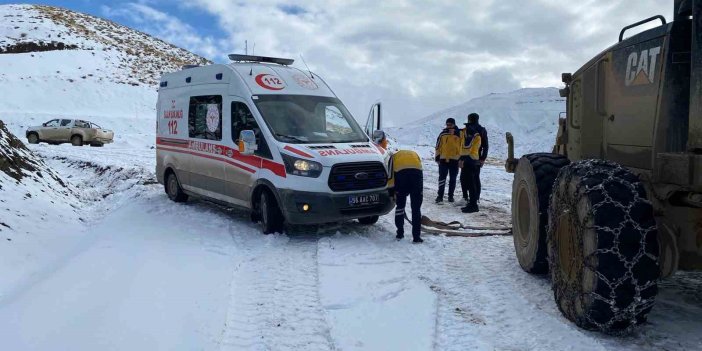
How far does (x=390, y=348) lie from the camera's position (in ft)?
13.6

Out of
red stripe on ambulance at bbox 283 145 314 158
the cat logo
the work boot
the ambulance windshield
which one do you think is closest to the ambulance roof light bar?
the ambulance windshield

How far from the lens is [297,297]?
5.42 metres

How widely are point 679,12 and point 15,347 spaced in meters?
5.14

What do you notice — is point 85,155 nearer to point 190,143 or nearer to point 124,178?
point 124,178

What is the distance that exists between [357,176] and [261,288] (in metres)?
2.66

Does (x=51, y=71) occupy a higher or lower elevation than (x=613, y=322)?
higher

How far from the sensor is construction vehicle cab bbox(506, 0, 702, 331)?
3.65 m

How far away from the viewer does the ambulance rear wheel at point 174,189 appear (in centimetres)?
1102

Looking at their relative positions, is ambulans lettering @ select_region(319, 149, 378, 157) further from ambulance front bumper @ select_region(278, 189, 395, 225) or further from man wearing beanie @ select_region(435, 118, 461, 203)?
man wearing beanie @ select_region(435, 118, 461, 203)

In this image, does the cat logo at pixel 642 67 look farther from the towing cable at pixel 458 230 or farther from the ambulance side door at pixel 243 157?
the ambulance side door at pixel 243 157

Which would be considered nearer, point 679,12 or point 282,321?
point 679,12

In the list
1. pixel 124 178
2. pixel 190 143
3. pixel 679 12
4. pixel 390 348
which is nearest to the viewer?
pixel 679 12

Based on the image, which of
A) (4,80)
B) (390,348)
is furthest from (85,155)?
(4,80)

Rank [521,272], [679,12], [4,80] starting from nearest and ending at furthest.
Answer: [679,12], [521,272], [4,80]
